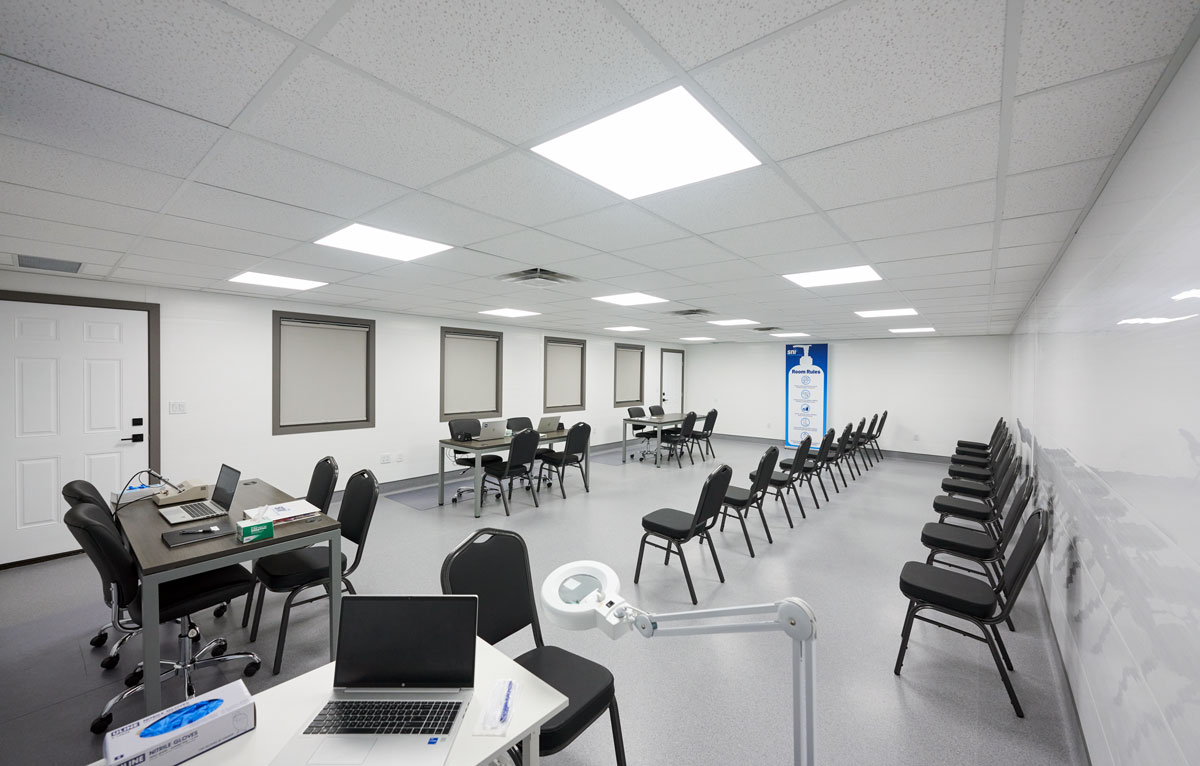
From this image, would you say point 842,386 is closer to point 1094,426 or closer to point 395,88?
point 1094,426

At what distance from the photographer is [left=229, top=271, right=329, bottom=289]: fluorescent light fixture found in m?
3.86

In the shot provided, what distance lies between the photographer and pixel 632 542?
14.2ft

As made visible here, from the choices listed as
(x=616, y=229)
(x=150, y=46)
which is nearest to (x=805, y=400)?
(x=616, y=229)

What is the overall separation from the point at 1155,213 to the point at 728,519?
429 centimetres

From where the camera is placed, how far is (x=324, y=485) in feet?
10.6

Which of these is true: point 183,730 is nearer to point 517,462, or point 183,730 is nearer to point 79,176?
point 79,176

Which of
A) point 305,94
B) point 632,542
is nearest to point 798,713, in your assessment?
point 305,94

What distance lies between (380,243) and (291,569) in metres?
2.01

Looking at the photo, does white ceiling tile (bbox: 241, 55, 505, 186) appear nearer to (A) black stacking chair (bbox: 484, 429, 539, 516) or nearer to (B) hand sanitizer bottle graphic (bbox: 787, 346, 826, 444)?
(A) black stacking chair (bbox: 484, 429, 539, 516)

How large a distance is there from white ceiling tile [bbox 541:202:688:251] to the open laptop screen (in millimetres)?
1873

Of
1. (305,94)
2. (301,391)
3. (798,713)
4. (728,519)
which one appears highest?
(305,94)

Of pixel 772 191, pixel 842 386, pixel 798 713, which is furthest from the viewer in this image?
pixel 842 386

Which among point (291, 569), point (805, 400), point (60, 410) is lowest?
point (291, 569)

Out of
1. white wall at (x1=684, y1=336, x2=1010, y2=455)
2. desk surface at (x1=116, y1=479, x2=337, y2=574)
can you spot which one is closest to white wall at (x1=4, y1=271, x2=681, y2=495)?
desk surface at (x1=116, y1=479, x2=337, y2=574)
